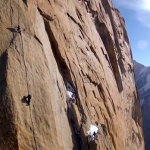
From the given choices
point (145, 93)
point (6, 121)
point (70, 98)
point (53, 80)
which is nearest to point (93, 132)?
point (70, 98)

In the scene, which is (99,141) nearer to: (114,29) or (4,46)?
(4,46)

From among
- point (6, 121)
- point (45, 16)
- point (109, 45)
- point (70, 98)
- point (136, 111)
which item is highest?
point (109, 45)

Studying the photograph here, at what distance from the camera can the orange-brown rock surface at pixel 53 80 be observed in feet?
28.1

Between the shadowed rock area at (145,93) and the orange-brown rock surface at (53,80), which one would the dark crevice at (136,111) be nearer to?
the orange-brown rock surface at (53,80)

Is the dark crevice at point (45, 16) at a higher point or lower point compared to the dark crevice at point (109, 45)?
lower

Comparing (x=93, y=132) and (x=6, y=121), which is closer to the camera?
(x=6, y=121)

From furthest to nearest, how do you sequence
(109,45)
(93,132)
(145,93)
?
(145,93) → (109,45) → (93,132)

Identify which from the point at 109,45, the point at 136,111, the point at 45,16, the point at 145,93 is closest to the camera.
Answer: the point at 45,16

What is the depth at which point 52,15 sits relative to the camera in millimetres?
12320

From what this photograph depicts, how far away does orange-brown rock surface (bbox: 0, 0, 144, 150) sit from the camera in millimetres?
8578

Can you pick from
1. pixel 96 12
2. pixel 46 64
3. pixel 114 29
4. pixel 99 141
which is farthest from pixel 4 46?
pixel 114 29

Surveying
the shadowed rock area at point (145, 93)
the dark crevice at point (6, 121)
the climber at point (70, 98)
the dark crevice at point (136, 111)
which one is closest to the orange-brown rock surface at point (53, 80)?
the dark crevice at point (6, 121)

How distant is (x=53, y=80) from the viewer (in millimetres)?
10367

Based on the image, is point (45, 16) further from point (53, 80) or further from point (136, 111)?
point (136, 111)
